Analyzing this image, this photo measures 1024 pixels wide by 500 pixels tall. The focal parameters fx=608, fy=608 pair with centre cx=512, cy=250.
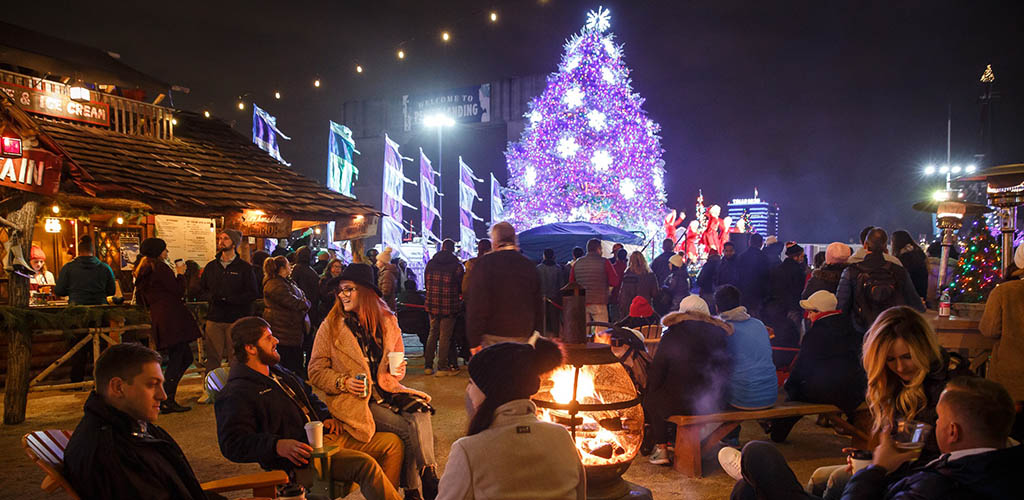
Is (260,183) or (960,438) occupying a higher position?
(260,183)

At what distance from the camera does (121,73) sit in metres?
15.3

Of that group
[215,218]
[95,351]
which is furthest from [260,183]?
[95,351]

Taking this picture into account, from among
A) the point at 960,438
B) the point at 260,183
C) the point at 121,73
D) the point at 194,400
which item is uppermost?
the point at 121,73

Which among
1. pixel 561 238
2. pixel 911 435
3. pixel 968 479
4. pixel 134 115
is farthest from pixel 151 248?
pixel 561 238

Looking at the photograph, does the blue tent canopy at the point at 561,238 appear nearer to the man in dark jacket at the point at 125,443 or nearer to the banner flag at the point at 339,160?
the banner flag at the point at 339,160

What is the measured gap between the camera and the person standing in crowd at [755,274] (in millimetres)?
9781

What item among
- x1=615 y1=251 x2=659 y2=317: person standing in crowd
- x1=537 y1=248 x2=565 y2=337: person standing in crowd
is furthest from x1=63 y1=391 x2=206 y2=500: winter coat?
x1=537 y1=248 x2=565 y2=337: person standing in crowd

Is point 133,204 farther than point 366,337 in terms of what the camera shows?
Yes

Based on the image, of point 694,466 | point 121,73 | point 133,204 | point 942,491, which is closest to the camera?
point 942,491

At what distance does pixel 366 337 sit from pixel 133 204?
28.3 ft

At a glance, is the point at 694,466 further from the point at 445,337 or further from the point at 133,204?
the point at 133,204

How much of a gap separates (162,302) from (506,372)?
677 cm

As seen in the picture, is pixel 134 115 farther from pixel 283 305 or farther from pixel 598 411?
pixel 598 411

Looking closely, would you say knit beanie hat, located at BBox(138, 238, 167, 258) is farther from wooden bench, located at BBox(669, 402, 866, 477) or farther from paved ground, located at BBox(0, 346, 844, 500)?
wooden bench, located at BBox(669, 402, 866, 477)
